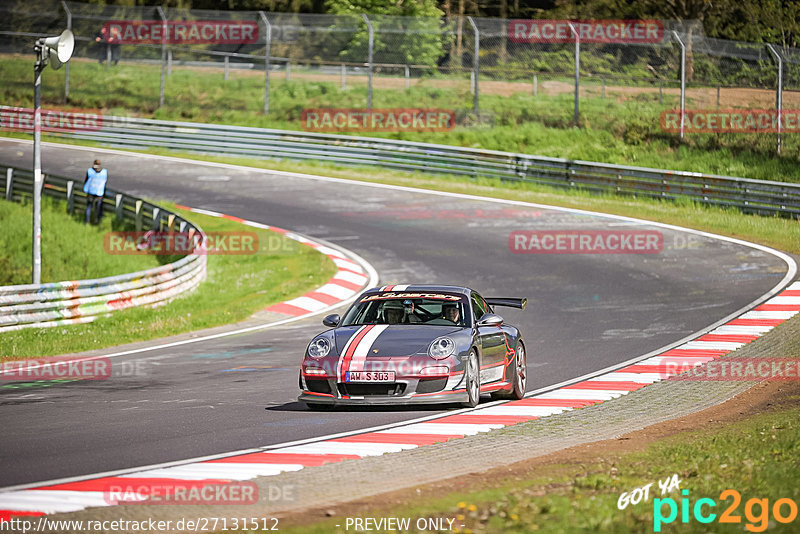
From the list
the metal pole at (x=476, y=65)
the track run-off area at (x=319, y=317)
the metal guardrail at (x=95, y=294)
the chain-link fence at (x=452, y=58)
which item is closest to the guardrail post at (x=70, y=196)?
the track run-off area at (x=319, y=317)

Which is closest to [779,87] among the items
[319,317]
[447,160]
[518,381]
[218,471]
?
[447,160]

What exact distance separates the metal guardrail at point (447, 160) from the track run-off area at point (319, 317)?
5.16ft

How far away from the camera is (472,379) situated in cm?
1083

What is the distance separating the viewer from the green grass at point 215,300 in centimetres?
1694

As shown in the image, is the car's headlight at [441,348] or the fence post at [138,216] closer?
the car's headlight at [441,348]

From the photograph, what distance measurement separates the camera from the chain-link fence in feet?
104

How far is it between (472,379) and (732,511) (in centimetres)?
498

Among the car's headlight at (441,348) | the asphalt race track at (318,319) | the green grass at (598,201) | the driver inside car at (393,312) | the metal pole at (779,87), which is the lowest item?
the asphalt race track at (318,319)

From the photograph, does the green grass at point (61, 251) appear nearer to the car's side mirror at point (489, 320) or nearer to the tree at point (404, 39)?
the tree at point (404, 39)

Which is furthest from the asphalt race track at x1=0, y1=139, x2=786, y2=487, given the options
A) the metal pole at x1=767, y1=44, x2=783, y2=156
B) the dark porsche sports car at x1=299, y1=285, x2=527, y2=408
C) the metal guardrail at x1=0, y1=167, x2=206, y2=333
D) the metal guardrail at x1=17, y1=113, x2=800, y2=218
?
the metal pole at x1=767, y1=44, x2=783, y2=156

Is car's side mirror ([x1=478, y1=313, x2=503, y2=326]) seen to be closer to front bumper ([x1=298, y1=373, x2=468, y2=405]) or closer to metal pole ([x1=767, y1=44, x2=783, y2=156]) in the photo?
front bumper ([x1=298, y1=373, x2=468, y2=405])

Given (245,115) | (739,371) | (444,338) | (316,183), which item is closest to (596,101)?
(316,183)

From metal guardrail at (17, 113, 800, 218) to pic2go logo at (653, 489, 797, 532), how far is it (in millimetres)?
21757

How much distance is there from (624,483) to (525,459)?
1522mm
